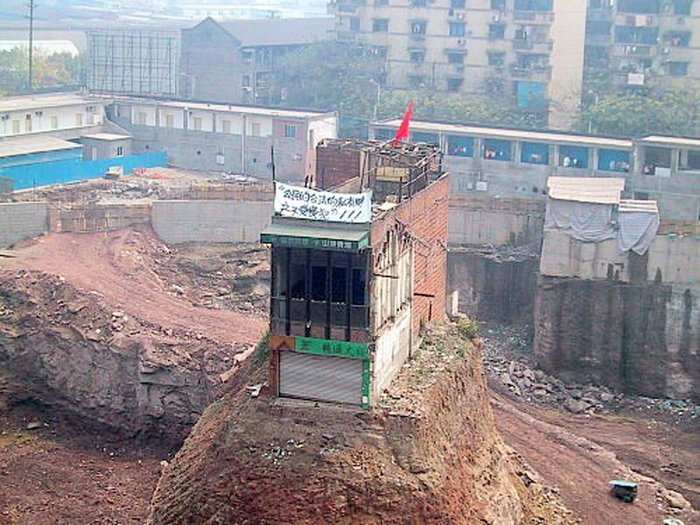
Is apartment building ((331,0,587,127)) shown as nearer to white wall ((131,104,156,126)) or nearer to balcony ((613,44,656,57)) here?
balcony ((613,44,656,57))

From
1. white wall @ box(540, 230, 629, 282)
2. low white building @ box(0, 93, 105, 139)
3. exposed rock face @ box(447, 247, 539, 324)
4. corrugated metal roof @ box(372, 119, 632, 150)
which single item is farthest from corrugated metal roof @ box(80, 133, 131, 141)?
white wall @ box(540, 230, 629, 282)

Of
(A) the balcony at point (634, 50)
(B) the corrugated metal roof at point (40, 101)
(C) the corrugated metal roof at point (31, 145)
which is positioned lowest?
(C) the corrugated metal roof at point (31, 145)

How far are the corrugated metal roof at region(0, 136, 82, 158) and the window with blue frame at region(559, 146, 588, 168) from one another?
28161mm

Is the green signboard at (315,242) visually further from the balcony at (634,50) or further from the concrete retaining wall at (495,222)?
the balcony at (634,50)

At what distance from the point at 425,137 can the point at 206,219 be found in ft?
54.9

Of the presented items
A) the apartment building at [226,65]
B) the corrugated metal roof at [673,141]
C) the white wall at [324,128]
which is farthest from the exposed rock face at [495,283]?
the apartment building at [226,65]

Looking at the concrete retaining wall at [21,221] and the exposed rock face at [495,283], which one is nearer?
the concrete retaining wall at [21,221]

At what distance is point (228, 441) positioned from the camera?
28.9 m

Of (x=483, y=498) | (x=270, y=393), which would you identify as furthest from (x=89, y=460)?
(x=483, y=498)

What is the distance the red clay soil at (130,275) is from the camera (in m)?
47.2

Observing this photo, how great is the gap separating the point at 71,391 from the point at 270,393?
18312 mm

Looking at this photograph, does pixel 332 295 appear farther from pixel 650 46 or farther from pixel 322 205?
pixel 650 46

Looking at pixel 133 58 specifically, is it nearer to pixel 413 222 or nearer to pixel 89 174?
pixel 89 174

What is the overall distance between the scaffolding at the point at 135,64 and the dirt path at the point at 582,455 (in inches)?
1994
